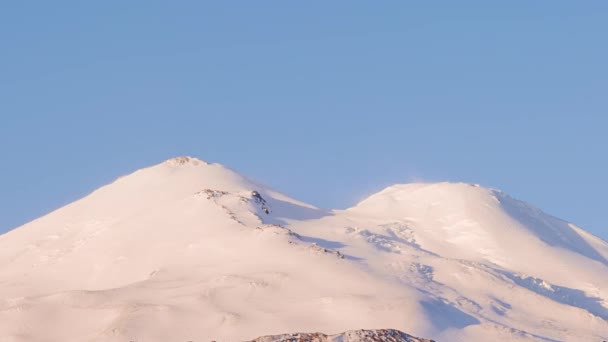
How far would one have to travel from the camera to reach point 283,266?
8931 centimetres

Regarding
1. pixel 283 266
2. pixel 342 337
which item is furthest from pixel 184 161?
pixel 342 337

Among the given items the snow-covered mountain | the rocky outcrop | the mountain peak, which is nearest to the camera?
the rocky outcrop

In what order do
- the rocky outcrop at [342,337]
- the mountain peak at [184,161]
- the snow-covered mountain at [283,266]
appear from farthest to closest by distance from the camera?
the mountain peak at [184,161]
the snow-covered mountain at [283,266]
the rocky outcrop at [342,337]

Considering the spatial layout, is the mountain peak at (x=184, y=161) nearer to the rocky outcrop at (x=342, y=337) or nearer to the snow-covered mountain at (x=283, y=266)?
the snow-covered mountain at (x=283, y=266)

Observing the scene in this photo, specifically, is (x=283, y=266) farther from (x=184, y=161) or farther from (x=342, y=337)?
(x=184, y=161)

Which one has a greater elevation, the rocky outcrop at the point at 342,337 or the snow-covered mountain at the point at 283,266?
the snow-covered mountain at the point at 283,266

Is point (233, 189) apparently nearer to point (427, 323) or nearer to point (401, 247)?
point (401, 247)

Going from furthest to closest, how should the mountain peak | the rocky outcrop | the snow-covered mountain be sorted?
the mountain peak → the snow-covered mountain → the rocky outcrop

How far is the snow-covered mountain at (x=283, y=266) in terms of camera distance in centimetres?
7575

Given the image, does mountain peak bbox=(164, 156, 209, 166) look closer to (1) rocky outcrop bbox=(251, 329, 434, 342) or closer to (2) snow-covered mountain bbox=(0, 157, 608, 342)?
(2) snow-covered mountain bbox=(0, 157, 608, 342)

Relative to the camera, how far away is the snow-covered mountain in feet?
249

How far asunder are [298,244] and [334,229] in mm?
15559

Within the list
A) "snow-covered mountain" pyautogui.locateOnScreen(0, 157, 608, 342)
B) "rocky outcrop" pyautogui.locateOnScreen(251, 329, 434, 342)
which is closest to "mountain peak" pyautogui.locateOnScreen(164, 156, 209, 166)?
"snow-covered mountain" pyautogui.locateOnScreen(0, 157, 608, 342)

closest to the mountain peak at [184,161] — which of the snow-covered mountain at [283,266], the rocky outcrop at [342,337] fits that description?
the snow-covered mountain at [283,266]
